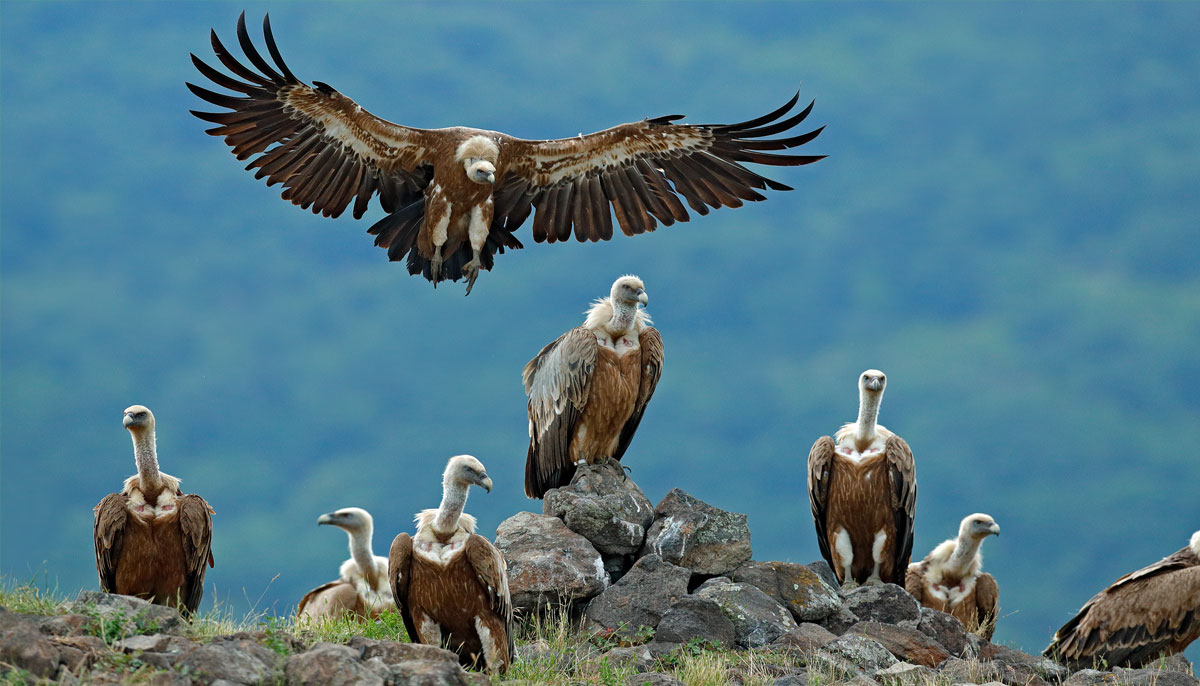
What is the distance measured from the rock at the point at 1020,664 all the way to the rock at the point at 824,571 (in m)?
1.28

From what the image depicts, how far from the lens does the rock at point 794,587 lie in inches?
392

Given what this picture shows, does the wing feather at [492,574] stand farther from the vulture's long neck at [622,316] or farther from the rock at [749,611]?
the vulture's long neck at [622,316]

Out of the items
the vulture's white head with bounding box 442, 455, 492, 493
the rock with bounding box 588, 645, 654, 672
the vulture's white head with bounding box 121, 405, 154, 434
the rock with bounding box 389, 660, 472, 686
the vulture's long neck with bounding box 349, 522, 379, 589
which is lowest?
the rock with bounding box 389, 660, 472, 686

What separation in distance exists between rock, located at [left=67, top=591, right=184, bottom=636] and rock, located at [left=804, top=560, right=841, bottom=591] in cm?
537

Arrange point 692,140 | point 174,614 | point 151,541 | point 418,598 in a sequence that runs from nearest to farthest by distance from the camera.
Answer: point 174,614
point 418,598
point 151,541
point 692,140

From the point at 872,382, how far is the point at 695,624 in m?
2.88

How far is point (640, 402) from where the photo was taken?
10.6 metres

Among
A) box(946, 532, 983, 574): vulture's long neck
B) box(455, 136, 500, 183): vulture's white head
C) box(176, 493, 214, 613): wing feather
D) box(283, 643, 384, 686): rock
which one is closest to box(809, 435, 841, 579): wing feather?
box(946, 532, 983, 574): vulture's long neck

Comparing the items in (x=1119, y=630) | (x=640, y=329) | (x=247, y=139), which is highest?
(x=247, y=139)

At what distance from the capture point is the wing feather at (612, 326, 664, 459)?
10.6 metres

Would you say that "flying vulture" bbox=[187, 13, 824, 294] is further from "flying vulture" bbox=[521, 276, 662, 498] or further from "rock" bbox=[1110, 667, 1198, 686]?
"rock" bbox=[1110, 667, 1198, 686]

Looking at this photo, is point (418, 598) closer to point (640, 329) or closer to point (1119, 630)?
point (640, 329)

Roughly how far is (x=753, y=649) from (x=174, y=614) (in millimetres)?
4027

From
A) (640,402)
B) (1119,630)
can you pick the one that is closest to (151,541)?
(640,402)
